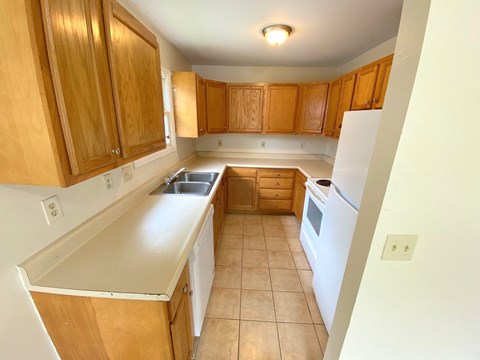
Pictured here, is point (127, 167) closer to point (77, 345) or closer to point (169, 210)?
point (169, 210)

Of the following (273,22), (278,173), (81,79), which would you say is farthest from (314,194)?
(81,79)

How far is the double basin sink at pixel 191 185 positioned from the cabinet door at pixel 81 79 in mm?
1045

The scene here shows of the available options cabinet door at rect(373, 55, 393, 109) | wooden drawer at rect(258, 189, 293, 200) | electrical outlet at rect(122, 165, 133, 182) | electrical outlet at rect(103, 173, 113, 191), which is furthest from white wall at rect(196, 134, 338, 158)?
electrical outlet at rect(103, 173, 113, 191)

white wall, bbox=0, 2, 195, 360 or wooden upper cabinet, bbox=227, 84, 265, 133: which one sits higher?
wooden upper cabinet, bbox=227, 84, 265, 133

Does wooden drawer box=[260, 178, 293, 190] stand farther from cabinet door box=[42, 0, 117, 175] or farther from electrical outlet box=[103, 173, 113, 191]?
cabinet door box=[42, 0, 117, 175]

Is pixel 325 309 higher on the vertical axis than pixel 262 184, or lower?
lower

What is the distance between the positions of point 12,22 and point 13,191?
593mm

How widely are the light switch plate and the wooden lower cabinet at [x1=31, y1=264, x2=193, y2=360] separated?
91cm

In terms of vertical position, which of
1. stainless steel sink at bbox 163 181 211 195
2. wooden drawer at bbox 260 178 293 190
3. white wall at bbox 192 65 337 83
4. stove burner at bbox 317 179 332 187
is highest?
white wall at bbox 192 65 337 83

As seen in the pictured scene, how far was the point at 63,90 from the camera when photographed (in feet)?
2.17

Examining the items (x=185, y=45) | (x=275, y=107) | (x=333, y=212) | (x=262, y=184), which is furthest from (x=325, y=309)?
(x=185, y=45)

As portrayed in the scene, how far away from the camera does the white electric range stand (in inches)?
79.3

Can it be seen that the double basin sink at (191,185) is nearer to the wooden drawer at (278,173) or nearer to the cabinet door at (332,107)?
the wooden drawer at (278,173)

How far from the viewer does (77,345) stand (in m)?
0.93
